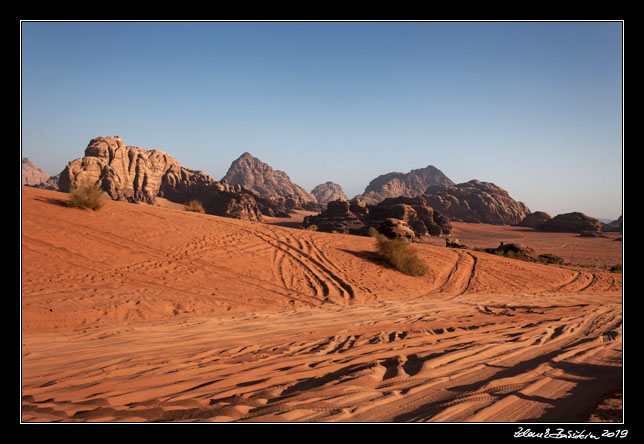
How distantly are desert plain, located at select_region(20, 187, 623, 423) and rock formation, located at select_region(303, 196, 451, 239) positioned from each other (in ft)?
79.2

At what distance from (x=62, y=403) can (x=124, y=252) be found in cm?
936

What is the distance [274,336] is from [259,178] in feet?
484

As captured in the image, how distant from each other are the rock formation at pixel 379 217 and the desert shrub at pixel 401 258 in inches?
815

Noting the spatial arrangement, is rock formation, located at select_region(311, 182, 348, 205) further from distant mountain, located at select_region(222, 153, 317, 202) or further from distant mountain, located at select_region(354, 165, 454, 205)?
distant mountain, located at select_region(222, 153, 317, 202)

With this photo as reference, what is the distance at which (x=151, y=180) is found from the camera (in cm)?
6084

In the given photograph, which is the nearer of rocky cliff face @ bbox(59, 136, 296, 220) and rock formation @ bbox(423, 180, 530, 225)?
rocky cliff face @ bbox(59, 136, 296, 220)

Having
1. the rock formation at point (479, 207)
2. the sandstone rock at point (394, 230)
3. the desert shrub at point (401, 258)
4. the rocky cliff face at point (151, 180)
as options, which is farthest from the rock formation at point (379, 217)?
the rock formation at point (479, 207)

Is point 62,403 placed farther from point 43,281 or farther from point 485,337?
point 43,281

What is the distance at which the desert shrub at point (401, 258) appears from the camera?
14242 mm

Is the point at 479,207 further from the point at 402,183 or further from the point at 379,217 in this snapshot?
the point at 402,183

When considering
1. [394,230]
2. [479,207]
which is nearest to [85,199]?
[394,230]

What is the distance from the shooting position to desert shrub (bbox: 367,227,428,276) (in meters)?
14.2

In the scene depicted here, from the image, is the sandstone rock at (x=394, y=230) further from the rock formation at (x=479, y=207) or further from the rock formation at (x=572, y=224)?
the rock formation at (x=479, y=207)

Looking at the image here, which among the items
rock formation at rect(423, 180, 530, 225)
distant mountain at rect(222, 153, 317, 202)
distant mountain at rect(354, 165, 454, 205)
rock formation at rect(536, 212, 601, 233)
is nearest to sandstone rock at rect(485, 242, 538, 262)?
rock formation at rect(536, 212, 601, 233)
